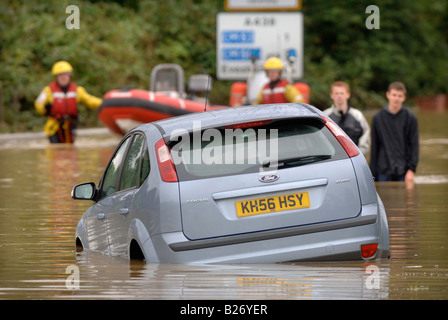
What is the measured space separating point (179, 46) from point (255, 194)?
3825cm

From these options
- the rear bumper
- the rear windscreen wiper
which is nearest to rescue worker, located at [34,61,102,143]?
the rear windscreen wiper

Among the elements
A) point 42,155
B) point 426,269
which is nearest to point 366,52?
point 42,155

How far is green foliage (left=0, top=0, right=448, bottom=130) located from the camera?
34.6 meters

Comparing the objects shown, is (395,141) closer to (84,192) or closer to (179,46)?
(84,192)

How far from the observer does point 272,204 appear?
26.8ft

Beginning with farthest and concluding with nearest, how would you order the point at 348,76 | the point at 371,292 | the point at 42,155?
the point at 348,76 → the point at 42,155 → the point at 371,292

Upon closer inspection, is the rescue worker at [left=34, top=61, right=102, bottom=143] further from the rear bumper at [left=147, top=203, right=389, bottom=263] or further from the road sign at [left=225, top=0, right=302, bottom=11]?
the rear bumper at [left=147, top=203, right=389, bottom=263]

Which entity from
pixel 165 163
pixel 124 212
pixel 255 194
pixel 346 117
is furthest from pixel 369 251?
pixel 346 117

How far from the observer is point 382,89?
6019 centimetres

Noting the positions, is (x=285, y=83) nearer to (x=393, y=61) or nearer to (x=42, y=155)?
(x=42, y=155)

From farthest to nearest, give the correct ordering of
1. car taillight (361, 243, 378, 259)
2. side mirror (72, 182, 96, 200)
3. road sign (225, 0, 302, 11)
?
road sign (225, 0, 302, 11) < side mirror (72, 182, 96, 200) < car taillight (361, 243, 378, 259)

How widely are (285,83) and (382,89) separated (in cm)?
3890

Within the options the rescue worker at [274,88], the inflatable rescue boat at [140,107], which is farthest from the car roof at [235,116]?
the inflatable rescue boat at [140,107]

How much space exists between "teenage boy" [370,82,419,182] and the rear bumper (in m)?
5.58
